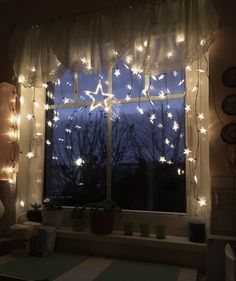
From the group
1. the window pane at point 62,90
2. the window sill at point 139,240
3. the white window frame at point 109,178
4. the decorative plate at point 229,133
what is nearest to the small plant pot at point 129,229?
the window sill at point 139,240

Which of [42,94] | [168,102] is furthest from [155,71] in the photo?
[42,94]

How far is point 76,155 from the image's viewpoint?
Result: 257cm

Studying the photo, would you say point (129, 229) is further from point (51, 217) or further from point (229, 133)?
point (229, 133)

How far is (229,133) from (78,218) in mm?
1297

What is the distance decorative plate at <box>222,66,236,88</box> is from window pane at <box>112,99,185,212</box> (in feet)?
1.33

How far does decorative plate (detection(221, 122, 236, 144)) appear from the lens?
1.89 metres

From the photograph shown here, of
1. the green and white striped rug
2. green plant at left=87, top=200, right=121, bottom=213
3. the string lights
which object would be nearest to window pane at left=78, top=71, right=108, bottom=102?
the string lights

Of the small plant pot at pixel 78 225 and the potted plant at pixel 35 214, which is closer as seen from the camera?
the small plant pot at pixel 78 225

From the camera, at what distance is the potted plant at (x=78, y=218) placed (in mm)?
2271

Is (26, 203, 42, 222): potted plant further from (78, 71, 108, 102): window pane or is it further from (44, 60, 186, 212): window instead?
(78, 71, 108, 102): window pane

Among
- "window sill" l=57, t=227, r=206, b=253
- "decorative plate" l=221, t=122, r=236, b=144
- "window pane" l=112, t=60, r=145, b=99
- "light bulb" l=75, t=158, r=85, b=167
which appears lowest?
"window sill" l=57, t=227, r=206, b=253

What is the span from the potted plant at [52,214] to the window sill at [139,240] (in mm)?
78

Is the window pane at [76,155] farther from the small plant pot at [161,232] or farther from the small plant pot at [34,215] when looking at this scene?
the small plant pot at [161,232]

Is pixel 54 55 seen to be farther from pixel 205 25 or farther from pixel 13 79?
pixel 205 25
